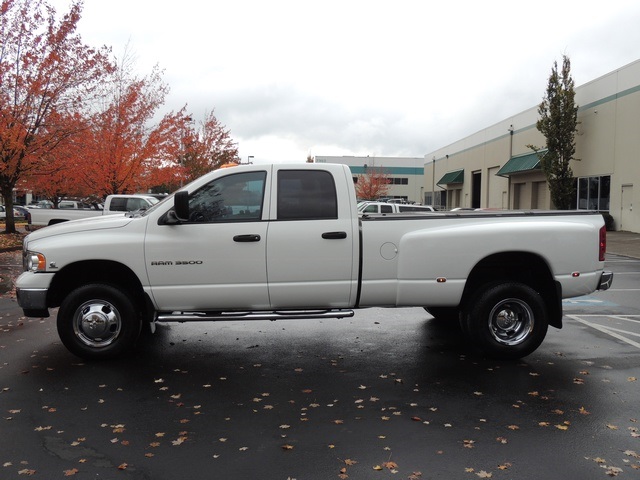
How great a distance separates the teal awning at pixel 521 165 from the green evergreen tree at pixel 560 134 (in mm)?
2538

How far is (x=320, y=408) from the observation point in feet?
16.1

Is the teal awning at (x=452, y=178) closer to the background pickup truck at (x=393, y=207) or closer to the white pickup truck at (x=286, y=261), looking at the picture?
the background pickup truck at (x=393, y=207)

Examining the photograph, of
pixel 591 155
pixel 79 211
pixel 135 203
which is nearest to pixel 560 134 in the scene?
pixel 591 155

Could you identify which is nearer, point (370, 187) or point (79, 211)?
point (79, 211)

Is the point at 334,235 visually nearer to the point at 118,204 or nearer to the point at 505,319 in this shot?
the point at 505,319

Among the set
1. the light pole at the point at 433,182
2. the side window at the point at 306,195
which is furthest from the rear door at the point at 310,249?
the light pole at the point at 433,182

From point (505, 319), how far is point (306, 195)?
8.50ft

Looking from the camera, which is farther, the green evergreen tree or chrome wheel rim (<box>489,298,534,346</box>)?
the green evergreen tree

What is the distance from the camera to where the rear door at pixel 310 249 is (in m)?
6.05

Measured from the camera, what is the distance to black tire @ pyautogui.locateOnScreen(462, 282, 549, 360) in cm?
628

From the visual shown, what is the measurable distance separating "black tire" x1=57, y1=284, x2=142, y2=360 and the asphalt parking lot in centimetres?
20

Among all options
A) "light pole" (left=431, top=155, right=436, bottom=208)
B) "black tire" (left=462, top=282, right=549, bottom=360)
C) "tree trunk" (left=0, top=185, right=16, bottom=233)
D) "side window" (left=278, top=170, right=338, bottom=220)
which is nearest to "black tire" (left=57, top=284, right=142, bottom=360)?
"side window" (left=278, top=170, right=338, bottom=220)

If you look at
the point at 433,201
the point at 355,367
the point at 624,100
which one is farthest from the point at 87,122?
the point at 433,201

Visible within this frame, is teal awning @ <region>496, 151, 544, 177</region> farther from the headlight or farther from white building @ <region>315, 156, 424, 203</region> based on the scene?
white building @ <region>315, 156, 424, 203</region>
